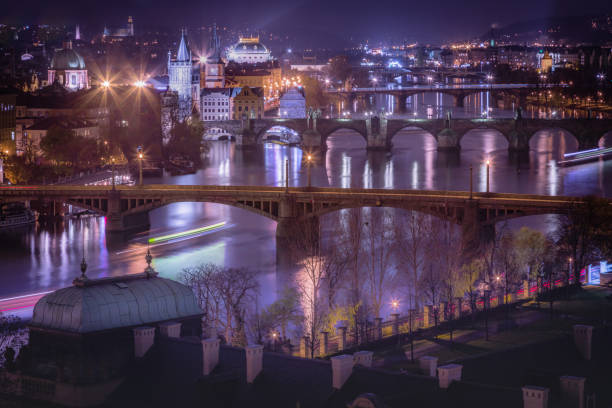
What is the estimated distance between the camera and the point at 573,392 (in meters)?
14.4

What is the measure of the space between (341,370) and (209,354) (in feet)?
7.45

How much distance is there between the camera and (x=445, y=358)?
18875mm

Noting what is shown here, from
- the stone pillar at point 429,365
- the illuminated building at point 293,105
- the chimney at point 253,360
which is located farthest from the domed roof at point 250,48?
the chimney at point 253,360

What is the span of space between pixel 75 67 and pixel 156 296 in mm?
70685

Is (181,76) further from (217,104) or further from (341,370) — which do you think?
(341,370)

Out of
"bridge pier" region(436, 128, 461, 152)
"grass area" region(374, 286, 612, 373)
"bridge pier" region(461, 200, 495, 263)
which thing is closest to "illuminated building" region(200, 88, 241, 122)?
"bridge pier" region(436, 128, 461, 152)

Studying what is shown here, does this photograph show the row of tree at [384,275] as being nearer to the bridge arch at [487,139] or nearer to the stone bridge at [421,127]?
the stone bridge at [421,127]

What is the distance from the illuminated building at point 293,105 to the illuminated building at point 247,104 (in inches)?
206

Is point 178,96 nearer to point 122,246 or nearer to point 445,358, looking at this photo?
point 122,246

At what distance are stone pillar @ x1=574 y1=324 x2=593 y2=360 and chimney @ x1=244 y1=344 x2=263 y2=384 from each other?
4.26 metres

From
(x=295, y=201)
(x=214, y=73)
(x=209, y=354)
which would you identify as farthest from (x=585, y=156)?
(x=214, y=73)

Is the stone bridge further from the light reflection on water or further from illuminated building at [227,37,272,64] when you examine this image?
illuminated building at [227,37,272,64]

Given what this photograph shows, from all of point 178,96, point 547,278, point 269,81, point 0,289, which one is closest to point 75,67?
point 178,96

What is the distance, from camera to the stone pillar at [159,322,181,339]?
17688 mm
